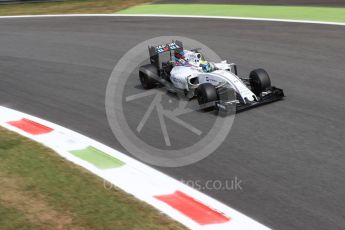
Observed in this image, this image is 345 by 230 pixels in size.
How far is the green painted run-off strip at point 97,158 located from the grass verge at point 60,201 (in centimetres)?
31

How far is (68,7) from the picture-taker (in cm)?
2381

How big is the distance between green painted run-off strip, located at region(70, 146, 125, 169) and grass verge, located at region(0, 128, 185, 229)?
0.31 m

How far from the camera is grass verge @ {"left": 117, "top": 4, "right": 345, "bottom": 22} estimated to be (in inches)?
→ 675

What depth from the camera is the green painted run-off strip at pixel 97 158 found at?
6910 mm

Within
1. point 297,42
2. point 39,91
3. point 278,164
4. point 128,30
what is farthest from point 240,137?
point 128,30

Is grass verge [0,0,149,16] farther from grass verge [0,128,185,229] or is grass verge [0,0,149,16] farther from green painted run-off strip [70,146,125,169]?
grass verge [0,128,185,229]

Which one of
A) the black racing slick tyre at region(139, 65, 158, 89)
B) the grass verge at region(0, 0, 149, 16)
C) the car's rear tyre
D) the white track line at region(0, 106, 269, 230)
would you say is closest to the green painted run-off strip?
the white track line at region(0, 106, 269, 230)

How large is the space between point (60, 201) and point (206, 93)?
3.87 metres

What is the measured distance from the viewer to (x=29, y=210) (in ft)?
18.2

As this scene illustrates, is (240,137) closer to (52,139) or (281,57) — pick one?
(52,139)

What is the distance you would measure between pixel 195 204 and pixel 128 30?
1256cm

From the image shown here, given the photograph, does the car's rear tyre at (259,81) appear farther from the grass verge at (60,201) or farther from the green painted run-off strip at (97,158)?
the grass verge at (60,201)

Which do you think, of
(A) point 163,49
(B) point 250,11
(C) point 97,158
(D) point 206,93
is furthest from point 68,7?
(C) point 97,158

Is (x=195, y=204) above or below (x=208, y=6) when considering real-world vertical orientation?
below
